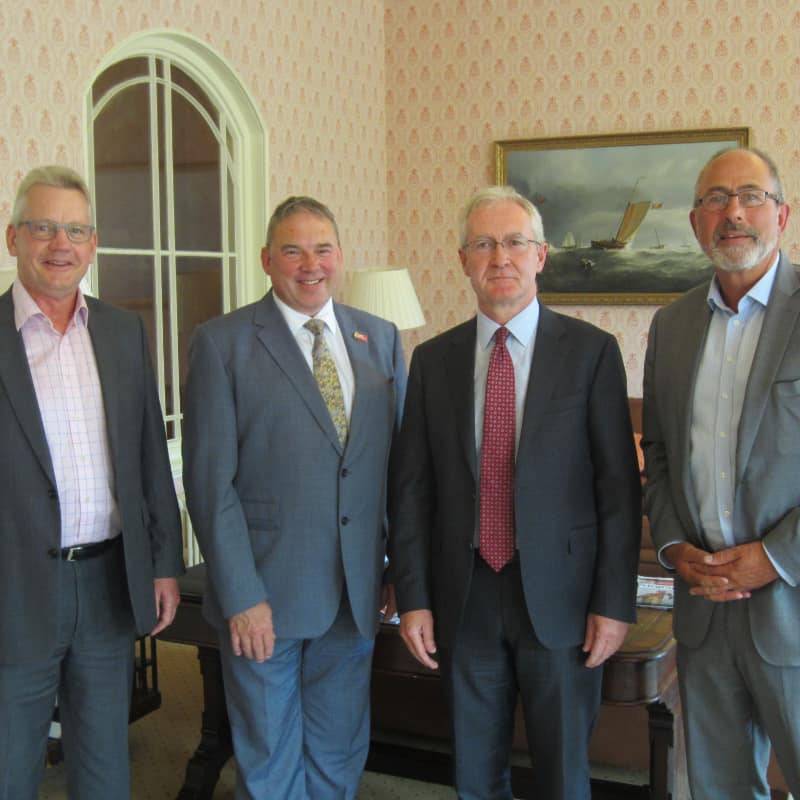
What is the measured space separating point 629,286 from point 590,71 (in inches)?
49.2

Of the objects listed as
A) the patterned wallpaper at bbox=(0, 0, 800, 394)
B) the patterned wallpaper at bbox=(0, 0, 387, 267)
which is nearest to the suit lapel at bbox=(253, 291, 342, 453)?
the patterned wallpaper at bbox=(0, 0, 387, 267)

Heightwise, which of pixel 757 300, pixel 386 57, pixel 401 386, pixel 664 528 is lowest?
pixel 664 528

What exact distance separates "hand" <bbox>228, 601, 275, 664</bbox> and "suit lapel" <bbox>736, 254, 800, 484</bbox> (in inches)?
41.5

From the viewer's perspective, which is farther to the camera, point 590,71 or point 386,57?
point 386,57

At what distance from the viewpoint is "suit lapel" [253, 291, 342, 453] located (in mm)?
2197

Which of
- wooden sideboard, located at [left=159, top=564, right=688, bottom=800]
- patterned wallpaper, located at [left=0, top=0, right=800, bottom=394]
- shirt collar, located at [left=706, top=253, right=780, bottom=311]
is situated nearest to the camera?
shirt collar, located at [left=706, top=253, right=780, bottom=311]

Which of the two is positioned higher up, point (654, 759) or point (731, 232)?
point (731, 232)

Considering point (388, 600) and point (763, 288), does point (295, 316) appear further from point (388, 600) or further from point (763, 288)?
point (763, 288)

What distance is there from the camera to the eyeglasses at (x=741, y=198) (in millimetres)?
1941

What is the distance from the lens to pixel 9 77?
337 cm

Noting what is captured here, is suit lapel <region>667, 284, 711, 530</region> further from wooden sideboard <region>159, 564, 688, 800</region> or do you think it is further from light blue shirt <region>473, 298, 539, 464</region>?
wooden sideboard <region>159, 564, 688, 800</region>

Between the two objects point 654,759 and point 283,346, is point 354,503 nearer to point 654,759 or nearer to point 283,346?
point 283,346

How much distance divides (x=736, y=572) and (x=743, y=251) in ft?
2.08

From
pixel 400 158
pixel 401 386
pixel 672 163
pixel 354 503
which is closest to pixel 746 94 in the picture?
pixel 672 163
